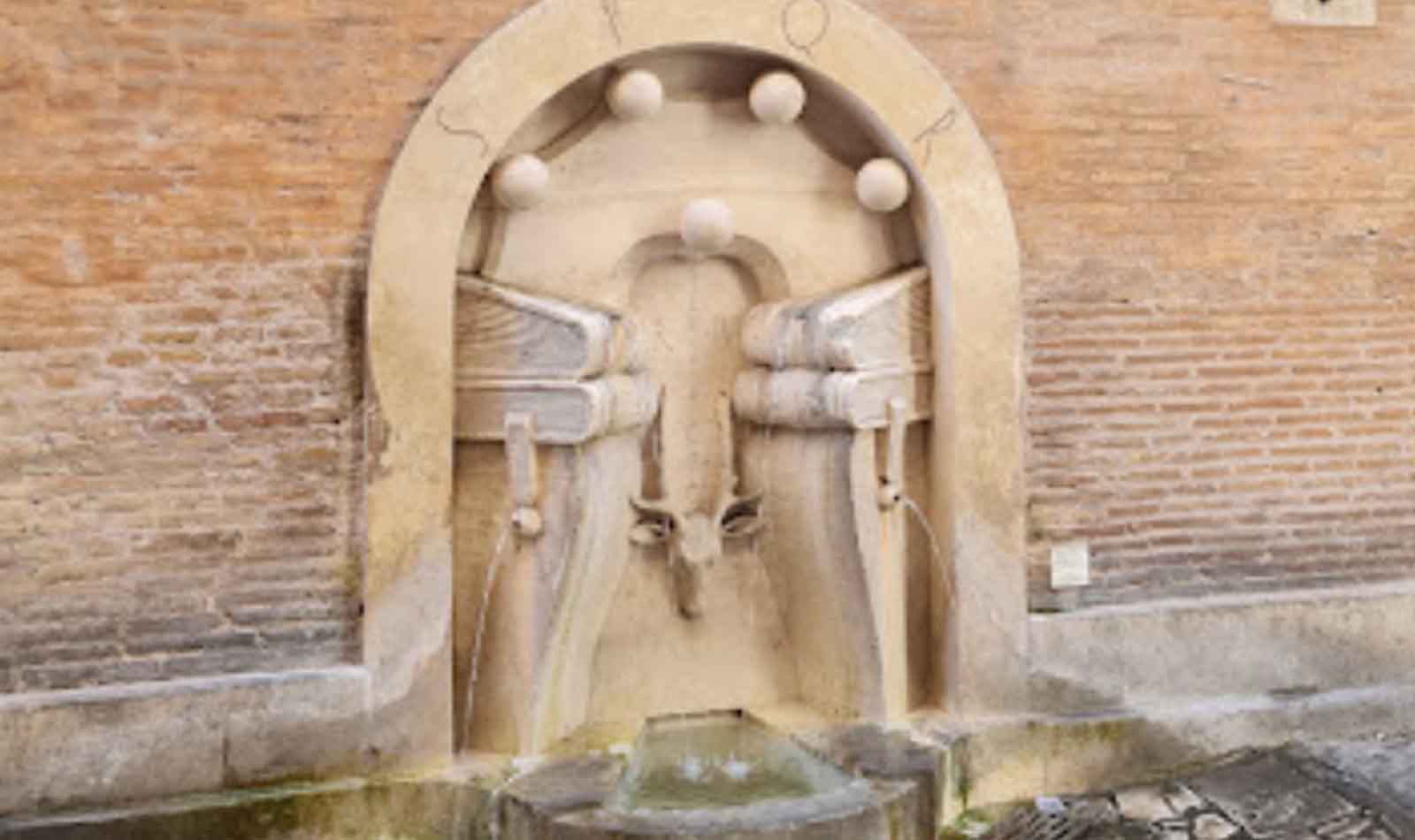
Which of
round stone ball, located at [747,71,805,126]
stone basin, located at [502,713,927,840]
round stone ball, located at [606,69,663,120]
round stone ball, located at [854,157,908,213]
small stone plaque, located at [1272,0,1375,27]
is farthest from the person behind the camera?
small stone plaque, located at [1272,0,1375,27]

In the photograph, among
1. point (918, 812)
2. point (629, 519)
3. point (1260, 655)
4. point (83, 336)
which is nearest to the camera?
point (83, 336)

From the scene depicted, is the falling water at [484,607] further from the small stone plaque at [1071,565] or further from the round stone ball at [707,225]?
the small stone plaque at [1071,565]

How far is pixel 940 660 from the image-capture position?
475 cm

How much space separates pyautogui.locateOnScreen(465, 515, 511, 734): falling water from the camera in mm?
4324

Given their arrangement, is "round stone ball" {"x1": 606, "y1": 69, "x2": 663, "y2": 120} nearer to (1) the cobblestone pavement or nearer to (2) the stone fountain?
(2) the stone fountain

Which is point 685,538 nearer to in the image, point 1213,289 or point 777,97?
point 777,97

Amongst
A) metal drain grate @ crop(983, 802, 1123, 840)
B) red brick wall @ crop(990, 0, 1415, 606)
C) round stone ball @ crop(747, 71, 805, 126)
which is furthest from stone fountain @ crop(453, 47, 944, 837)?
red brick wall @ crop(990, 0, 1415, 606)

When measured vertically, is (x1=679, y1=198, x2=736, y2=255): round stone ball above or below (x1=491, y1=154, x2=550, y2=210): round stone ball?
below

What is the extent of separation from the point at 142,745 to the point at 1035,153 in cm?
338

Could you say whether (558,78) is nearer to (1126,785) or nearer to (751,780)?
(751,780)

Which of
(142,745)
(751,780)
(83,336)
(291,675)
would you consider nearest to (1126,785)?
(751,780)

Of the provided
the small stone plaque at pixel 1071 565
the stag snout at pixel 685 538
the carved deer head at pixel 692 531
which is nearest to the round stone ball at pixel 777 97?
the carved deer head at pixel 692 531

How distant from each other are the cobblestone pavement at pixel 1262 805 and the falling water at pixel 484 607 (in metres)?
1.70

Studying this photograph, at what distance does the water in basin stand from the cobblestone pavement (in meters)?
0.63
